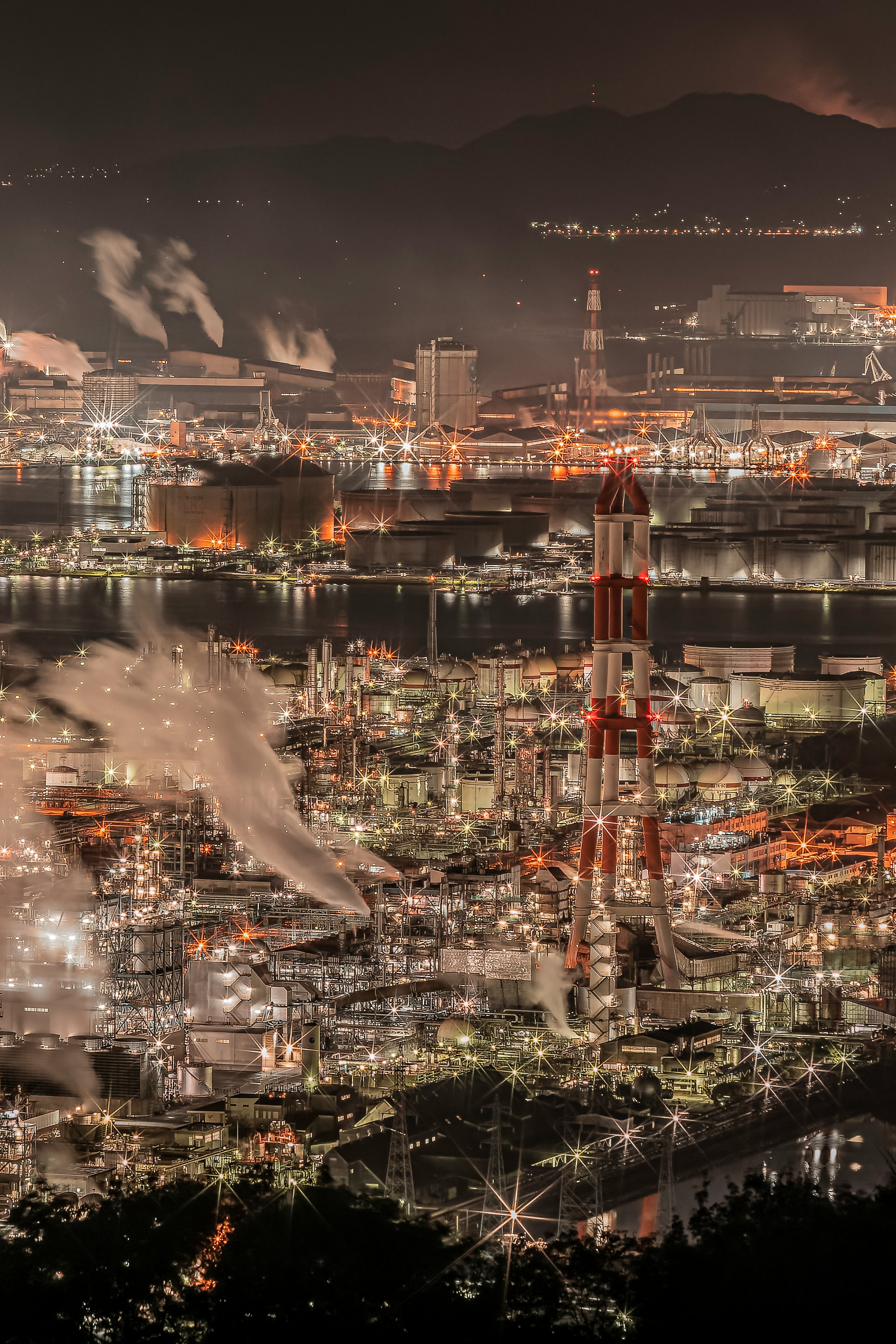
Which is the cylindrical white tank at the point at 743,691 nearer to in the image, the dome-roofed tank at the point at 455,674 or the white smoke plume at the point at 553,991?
the dome-roofed tank at the point at 455,674

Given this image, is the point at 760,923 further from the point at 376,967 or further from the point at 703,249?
the point at 703,249

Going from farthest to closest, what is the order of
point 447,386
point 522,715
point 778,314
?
point 778,314 → point 447,386 → point 522,715

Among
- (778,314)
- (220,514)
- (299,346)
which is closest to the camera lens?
(220,514)

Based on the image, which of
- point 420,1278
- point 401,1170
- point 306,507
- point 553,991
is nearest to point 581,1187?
point 401,1170

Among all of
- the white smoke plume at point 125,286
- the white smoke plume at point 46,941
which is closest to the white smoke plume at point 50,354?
the white smoke plume at point 125,286

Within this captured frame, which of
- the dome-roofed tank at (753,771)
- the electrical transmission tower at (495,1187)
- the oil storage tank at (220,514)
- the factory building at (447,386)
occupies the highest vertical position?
the factory building at (447,386)

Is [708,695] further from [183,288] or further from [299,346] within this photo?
[183,288]

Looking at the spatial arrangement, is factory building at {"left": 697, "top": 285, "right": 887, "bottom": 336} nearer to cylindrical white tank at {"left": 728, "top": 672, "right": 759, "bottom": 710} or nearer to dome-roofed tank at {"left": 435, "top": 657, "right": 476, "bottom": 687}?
dome-roofed tank at {"left": 435, "top": 657, "right": 476, "bottom": 687}
